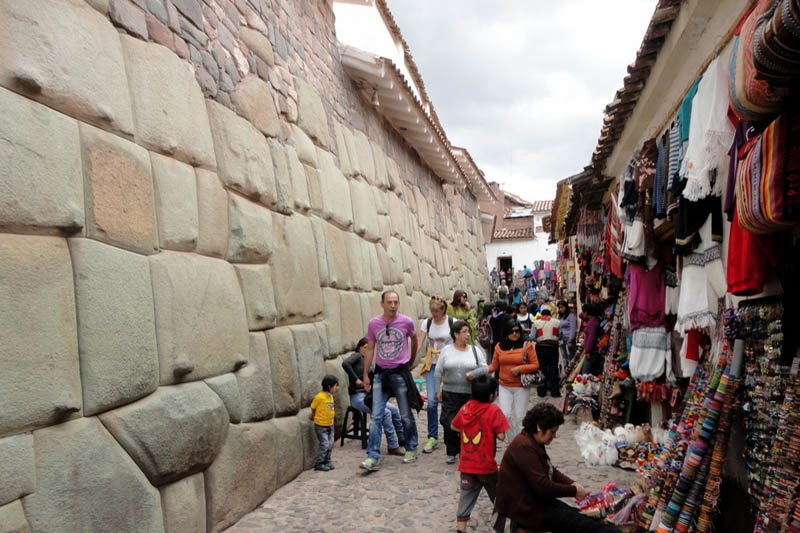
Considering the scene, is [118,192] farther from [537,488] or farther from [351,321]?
[351,321]

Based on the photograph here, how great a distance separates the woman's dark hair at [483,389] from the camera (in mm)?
4227

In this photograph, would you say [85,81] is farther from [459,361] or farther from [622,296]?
[622,296]

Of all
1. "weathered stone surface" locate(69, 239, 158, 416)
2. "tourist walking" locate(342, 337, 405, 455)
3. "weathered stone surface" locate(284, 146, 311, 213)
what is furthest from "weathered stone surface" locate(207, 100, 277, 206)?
"tourist walking" locate(342, 337, 405, 455)

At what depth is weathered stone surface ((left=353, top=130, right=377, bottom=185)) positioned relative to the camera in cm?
884

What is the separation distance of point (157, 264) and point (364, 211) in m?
4.99

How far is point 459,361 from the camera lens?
5531 millimetres

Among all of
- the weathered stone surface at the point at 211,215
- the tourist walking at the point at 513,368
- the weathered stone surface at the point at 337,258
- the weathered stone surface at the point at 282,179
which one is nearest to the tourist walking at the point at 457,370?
the tourist walking at the point at 513,368

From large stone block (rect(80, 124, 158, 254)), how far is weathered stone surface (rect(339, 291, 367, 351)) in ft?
11.6

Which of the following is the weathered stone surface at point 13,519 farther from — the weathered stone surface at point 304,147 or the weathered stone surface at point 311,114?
the weathered stone surface at point 311,114

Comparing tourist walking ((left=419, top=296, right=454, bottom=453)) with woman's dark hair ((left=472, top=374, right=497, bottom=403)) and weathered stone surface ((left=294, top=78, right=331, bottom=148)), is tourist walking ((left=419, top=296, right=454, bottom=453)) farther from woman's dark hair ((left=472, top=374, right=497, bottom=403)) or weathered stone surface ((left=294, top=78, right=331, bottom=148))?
weathered stone surface ((left=294, top=78, right=331, bottom=148))

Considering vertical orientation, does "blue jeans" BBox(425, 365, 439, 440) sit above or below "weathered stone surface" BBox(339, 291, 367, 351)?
below

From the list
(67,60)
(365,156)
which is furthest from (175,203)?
(365,156)

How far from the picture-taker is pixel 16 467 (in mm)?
2588

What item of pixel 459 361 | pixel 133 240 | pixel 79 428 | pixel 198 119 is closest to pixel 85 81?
pixel 133 240
